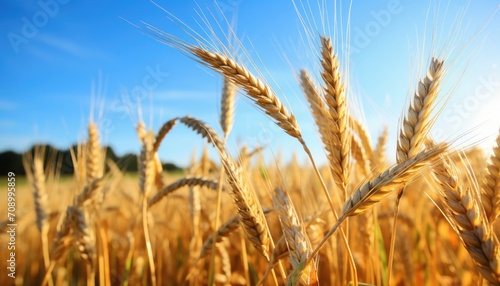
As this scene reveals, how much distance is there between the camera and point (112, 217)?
518 centimetres

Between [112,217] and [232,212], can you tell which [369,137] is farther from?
[112,217]

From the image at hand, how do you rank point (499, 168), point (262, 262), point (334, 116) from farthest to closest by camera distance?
point (262, 262), point (334, 116), point (499, 168)

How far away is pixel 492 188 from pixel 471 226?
30 centimetres

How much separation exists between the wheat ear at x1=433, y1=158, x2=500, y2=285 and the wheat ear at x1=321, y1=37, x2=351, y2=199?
0.30 m

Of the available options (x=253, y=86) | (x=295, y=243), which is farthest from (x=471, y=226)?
(x=253, y=86)

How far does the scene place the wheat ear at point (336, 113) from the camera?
1.30m

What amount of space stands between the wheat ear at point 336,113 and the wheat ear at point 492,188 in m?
0.47

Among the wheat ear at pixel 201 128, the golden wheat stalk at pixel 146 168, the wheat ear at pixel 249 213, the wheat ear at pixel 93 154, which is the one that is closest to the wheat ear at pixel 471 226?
the wheat ear at pixel 249 213

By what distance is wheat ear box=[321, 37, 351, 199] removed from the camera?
4.25 feet

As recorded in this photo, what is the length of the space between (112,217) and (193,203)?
2.98m

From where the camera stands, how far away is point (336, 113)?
135 centimetres

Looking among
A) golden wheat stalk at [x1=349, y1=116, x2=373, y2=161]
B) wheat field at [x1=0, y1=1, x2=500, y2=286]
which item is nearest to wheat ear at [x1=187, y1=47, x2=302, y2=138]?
wheat field at [x1=0, y1=1, x2=500, y2=286]

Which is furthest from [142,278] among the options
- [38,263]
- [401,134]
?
[401,134]

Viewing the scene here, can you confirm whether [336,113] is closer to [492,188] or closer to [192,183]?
[492,188]
